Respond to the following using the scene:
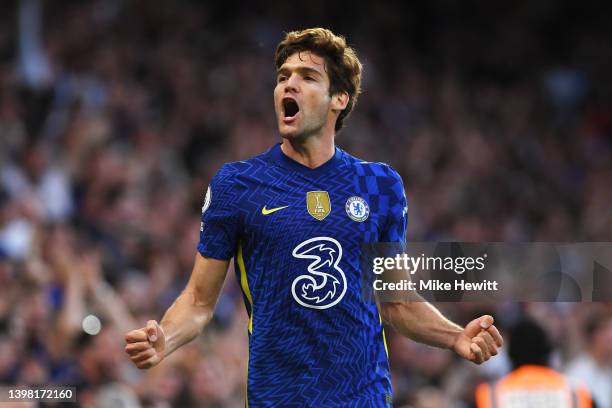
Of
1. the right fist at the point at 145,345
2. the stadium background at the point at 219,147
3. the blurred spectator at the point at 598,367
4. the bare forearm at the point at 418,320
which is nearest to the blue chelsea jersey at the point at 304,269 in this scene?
the bare forearm at the point at 418,320

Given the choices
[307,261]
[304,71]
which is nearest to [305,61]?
[304,71]

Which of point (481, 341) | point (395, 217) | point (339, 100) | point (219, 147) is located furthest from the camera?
point (219, 147)

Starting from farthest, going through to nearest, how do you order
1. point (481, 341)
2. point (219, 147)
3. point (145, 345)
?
point (219, 147)
point (481, 341)
point (145, 345)

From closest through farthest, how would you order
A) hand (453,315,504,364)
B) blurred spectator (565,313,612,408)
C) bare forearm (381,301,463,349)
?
→ hand (453,315,504,364) → bare forearm (381,301,463,349) → blurred spectator (565,313,612,408)

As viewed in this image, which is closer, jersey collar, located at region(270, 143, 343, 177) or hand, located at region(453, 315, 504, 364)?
hand, located at region(453, 315, 504, 364)

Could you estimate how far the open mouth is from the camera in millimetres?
4434

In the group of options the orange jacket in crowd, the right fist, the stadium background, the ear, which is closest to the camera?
the right fist

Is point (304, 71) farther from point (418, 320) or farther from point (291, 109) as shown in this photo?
point (418, 320)

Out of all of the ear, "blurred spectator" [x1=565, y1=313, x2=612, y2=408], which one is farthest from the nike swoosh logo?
"blurred spectator" [x1=565, y1=313, x2=612, y2=408]

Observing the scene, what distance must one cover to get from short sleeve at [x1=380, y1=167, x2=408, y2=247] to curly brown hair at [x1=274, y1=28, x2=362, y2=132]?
417 millimetres

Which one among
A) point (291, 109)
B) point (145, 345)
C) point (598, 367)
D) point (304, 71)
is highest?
point (304, 71)

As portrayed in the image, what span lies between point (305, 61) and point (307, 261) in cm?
79

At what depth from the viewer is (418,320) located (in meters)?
4.48

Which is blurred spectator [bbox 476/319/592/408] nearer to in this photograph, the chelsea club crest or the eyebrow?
the chelsea club crest
